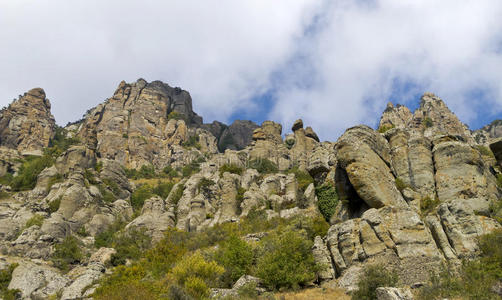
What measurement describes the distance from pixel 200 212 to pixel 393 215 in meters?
34.3

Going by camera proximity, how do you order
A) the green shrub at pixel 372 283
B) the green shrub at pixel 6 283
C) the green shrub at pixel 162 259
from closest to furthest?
the green shrub at pixel 372 283
the green shrub at pixel 162 259
the green shrub at pixel 6 283

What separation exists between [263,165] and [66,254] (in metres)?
47.9

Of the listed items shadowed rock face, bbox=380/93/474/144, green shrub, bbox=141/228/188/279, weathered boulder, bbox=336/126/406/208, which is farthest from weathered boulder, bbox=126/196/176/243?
shadowed rock face, bbox=380/93/474/144

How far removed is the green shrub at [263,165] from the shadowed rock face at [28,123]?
6627cm

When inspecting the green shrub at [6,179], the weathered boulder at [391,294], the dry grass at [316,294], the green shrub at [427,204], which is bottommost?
the weathered boulder at [391,294]

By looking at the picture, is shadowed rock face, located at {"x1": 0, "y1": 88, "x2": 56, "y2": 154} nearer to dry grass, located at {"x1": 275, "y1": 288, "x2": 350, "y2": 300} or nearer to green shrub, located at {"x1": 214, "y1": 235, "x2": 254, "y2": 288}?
green shrub, located at {"x1": 214, "y1": 235, "x2": 254, "y2": 288}

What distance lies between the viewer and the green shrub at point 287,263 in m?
21.5

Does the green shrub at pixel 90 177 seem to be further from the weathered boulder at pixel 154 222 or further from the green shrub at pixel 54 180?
the weathered boulder at pixel 154 222

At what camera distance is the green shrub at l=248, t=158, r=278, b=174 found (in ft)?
257

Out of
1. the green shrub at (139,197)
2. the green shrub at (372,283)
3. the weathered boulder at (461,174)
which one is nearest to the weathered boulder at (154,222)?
the green shrub at (139,197)

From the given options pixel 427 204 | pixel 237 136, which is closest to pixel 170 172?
pixel 237 136

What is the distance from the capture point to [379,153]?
1112 inches

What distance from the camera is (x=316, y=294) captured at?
19719 millimetres

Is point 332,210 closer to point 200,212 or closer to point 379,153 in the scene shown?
point 379,153
